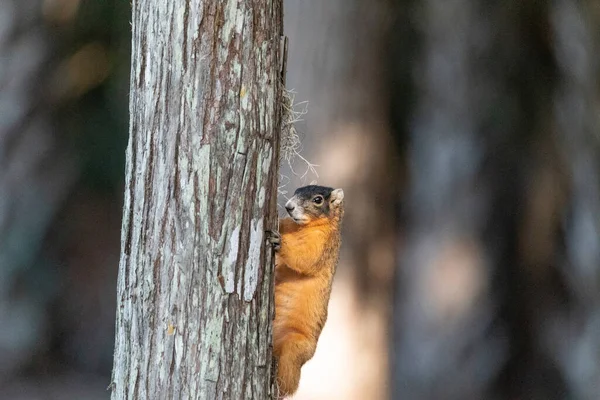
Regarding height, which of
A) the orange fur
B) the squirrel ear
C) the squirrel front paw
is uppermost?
the squirrel ear

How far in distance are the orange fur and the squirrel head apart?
0.05 meters

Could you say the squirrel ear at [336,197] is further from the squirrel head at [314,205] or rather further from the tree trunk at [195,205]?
the tree trunk at [195,205]

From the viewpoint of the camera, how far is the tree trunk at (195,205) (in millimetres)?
2699

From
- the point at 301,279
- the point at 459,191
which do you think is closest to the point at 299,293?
the point at 301,279

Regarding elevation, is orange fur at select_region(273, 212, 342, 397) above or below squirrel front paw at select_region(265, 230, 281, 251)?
below

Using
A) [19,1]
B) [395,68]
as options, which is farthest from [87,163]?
[395,68]

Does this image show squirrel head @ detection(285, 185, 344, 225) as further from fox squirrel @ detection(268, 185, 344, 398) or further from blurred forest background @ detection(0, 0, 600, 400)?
blurred forest background @ detection(0, 0, 600, 400)

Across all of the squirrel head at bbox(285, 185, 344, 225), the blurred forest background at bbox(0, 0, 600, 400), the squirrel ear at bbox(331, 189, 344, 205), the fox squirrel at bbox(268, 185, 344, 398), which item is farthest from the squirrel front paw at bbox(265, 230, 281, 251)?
the blurred forest background at bbox(0, 0, 600, 400)

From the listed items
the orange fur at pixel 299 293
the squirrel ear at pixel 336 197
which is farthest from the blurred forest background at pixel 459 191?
the orange fur at pixel 299 293

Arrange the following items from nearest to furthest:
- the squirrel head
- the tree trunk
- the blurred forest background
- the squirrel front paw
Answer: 1. the tree trunk
2. the squirrel front paw
3. the squirrel head
4. the blurred forest background

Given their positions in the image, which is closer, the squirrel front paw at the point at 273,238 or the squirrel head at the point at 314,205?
the squirrel front paw at the point at 273,238

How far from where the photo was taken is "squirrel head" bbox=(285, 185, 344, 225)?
3.66 m

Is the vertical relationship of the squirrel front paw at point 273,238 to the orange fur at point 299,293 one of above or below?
above

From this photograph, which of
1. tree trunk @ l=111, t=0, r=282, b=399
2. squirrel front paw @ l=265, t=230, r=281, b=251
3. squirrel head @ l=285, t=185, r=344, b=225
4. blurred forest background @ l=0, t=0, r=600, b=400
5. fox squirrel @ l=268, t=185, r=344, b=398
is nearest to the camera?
tree trunk @ l=111, t=0, r=282, b=399
